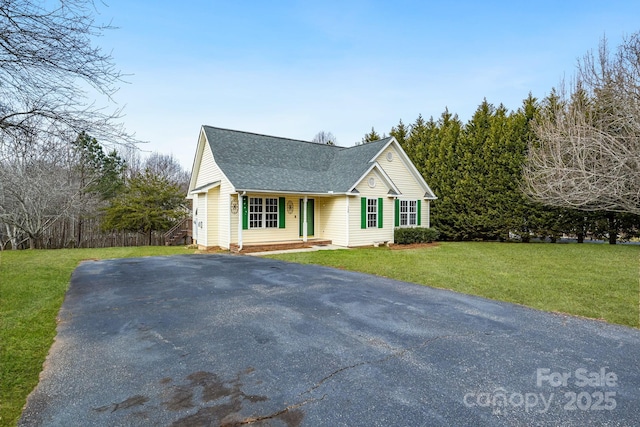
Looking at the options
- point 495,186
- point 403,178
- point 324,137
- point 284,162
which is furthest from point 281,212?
point 324,137

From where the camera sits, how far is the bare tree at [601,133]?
1180cm

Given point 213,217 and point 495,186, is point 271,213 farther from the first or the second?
point 495,186

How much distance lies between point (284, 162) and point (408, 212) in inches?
301

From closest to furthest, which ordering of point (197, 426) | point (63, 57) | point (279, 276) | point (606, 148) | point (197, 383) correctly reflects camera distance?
point (197, 426) → point (197, 383) → point (63, 57) → point (279, 276) → point (606, 148)

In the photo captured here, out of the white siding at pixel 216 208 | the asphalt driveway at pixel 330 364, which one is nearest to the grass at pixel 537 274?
the asphalt driveway at pixel 330 364

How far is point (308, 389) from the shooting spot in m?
3.02

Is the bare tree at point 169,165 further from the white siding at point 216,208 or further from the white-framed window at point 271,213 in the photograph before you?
the white-framed window at point 271,213

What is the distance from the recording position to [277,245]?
14570 millimetres

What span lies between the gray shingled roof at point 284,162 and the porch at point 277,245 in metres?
2.46

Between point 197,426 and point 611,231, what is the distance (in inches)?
799

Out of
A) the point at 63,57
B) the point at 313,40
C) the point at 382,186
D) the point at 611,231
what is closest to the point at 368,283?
the point at 63,57

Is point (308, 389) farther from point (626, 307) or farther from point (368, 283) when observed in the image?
point (626, 307)

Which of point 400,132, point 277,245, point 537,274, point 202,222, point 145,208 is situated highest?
point 400,132

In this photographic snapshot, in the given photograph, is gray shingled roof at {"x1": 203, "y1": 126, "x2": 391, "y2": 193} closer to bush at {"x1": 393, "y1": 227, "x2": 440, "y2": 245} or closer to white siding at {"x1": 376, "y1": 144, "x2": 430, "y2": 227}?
white siding at {"x1": 376, "y1": 144, "x2": 430, "y2": 227}
